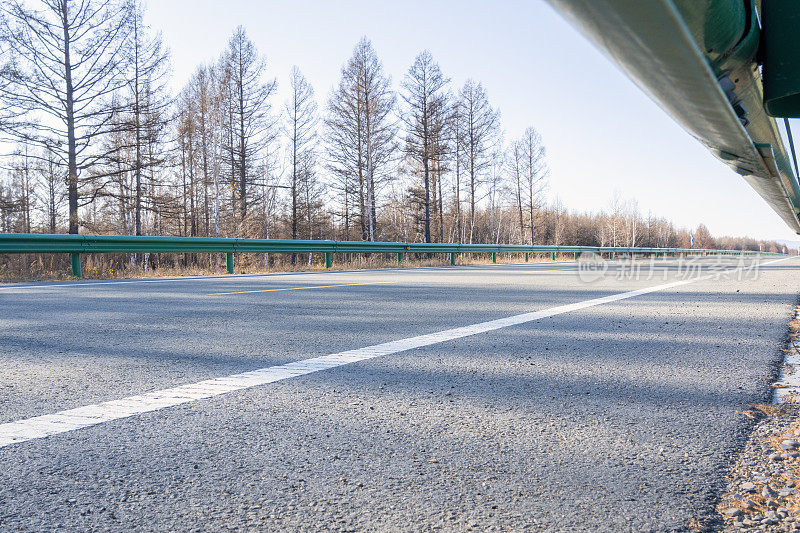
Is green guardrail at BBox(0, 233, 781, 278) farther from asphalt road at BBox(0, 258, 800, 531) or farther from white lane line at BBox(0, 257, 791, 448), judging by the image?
white lane line at BBox(0, 257, 791, 448)

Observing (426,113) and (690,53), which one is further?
(426,113)

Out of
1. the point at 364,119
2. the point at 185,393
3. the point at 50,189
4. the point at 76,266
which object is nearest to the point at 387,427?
the point at 185,393

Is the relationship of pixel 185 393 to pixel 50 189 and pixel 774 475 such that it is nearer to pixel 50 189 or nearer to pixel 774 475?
pixel 774 475

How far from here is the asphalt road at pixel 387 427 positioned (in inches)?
57.5

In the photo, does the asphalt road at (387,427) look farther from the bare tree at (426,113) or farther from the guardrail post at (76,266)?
the bare tree at (426,113)

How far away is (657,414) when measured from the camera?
231 centimetres

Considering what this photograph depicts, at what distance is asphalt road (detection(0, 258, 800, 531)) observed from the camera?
1.46 metres

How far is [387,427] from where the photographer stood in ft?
7.01

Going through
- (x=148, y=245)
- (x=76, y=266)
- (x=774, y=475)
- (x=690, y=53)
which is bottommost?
(x=774, y=475)

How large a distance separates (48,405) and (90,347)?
1.44m

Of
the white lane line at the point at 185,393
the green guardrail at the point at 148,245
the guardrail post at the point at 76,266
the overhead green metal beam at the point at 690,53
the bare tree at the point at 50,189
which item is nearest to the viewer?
the overhead green metal beam at the point at 690,53

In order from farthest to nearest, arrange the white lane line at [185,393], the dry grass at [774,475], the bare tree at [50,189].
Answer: the bare tree at [50,189]
the white lane line at [185,393]
the dry grass at [774,475]

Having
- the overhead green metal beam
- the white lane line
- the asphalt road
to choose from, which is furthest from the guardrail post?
the overhead green metal beam

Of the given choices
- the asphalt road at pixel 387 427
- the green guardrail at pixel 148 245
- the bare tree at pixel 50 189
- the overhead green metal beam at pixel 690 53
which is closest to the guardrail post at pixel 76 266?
the green guardrail at pixel 148 245
